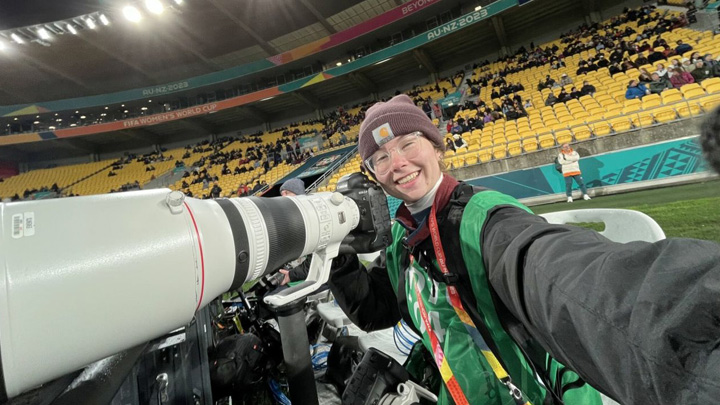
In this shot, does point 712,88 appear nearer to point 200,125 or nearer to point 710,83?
point 710,83

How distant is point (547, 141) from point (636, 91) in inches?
86.8

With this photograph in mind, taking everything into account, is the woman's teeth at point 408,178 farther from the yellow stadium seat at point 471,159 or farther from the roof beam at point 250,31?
the roof beam at point 250,31

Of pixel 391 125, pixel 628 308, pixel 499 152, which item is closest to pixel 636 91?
pixel 499 152

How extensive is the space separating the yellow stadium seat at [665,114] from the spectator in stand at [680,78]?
1.54 metres

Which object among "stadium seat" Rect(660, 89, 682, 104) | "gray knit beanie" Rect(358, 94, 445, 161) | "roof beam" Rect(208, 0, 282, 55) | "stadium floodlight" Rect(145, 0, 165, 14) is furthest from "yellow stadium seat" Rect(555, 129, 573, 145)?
"stadium floodlight" Rect(145, 0, 165, 14)

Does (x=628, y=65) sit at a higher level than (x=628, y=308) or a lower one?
higher

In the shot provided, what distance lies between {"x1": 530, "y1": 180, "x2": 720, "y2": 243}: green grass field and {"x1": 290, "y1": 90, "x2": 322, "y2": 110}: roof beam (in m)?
13.3

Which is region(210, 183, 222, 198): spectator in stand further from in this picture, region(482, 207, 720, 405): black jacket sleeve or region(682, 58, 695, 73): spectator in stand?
region(682, 58, 695, 73): spectator in stand

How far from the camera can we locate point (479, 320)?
2.36ft

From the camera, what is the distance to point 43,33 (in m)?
10.9

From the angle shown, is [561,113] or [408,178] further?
[561,113]

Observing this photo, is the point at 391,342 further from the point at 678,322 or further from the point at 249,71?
the point at 249,71

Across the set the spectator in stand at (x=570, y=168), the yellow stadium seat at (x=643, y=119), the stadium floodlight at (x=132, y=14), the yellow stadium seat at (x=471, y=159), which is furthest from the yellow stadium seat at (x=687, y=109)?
the stadium floodlight at (x=132, y=14)

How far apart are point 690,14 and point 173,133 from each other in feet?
76.1
